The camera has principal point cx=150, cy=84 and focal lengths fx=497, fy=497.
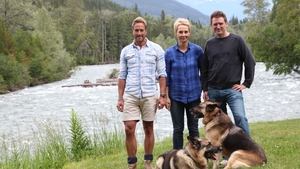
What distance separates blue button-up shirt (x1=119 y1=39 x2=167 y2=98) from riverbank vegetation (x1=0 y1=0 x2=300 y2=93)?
30.4m

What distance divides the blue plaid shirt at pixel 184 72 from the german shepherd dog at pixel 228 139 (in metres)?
0.31

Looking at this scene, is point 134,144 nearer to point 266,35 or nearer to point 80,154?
point 80,154

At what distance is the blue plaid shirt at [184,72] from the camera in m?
8.12

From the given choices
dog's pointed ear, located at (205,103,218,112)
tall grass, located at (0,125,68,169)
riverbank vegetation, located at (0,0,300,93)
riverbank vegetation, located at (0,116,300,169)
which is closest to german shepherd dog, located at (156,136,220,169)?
dog's pointed ear, located at (205,103,218,112)

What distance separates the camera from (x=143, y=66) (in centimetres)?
805

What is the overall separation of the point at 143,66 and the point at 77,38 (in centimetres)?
11635

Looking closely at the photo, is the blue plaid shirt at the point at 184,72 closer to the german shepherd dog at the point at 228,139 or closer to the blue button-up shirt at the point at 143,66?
the blue button-up shirt at the point at 143,66

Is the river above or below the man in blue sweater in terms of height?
below

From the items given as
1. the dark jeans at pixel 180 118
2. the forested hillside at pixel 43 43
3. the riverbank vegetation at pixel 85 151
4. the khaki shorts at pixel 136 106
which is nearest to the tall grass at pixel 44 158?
the riverbank vegetation at pixel 85 151

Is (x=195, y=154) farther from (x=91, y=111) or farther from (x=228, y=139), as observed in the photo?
(x=91, y=111)

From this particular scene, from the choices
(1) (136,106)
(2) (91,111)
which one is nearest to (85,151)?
(1) (136,106)

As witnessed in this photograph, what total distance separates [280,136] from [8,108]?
23893 mm

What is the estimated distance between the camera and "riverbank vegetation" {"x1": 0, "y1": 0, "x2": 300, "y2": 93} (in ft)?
132

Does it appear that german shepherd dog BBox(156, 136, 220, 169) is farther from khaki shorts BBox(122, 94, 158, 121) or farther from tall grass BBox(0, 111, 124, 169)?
tall grass BBox(0, 111, 124, 169)
